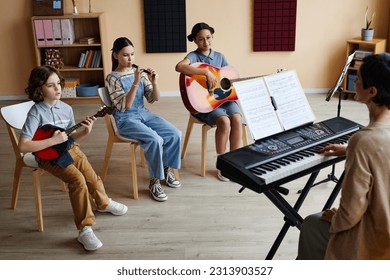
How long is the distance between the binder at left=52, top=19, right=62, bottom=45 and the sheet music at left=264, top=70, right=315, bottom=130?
3561 mm

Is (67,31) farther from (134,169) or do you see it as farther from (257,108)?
(257,108)

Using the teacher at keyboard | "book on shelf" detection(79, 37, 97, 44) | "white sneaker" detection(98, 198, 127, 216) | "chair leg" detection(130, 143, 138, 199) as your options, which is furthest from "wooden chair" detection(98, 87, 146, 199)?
"book on shelf" detection(79, 37, 97, 44)

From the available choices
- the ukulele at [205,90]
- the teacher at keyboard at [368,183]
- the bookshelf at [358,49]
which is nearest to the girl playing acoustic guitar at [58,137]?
the ukulele at [205,90]

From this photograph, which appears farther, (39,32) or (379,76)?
(39,32)

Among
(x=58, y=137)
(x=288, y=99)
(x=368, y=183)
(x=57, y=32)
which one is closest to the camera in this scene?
(x=368, y=183)

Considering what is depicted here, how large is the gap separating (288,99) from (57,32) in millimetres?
3645

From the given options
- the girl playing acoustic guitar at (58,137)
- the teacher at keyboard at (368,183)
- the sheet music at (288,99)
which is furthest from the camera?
the girl playing acoustic guitar at (58,137)

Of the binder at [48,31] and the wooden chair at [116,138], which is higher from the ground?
the binder at [48,31]

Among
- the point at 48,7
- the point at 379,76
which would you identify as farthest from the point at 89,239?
the point at 48,7

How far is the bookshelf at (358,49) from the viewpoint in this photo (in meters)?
5.23

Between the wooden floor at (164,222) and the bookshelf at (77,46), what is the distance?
1.85 metres

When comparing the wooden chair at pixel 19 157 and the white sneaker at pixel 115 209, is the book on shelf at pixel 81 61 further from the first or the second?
the white sneaker at pixel 115 209

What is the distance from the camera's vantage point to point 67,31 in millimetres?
5328
